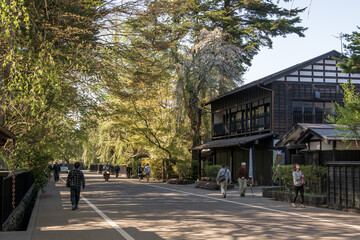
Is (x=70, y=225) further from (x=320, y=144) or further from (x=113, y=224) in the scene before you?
(x=320, y=144)

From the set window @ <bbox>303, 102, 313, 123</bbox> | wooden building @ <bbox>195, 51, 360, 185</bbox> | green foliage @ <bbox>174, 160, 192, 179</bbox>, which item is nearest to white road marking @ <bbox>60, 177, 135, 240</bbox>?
wooden building @ <bbox>195, 51, 360, 185</bbox>

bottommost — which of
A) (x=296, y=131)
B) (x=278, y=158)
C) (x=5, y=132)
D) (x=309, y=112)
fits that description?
(x=278, y=158)

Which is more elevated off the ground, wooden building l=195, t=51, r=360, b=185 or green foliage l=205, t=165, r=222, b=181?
wooden building l=195, t=51, r=360, b=185

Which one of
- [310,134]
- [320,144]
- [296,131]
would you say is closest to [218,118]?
[296,131]

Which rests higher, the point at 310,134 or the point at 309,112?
the point at 309,112

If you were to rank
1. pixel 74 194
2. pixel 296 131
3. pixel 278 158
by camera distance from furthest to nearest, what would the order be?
pixel 278 158
pixel 296 131
pixel 74 194

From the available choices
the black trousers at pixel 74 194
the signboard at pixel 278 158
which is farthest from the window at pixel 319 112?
the black trousers at pixel 74 194

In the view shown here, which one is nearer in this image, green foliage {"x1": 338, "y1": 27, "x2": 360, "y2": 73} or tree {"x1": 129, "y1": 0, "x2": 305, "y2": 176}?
Answer: green foliage {"x1": 338, "y1": 27, "x2": 360, "y2": 73}

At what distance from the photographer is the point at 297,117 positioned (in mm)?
32781

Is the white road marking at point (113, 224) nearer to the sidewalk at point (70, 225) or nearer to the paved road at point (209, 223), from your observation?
the paved road at point (209, 223)

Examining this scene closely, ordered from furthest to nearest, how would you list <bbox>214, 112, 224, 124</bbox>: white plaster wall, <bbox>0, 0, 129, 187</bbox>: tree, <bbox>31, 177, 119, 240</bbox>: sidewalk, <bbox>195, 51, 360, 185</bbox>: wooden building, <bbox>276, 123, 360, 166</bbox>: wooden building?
<bbox>214, 112, 224, 124</bbox>: white plaster wall → <bbox>195, 51, 360, 185</bbox>: wooden building → <bbox>276, 123, 360, 166</bbox>: wooden building → <bbox>0, 0, 129, 187</bbox>: tree → <bbox>31, 177, 119, 240</bbox>: sidewalk

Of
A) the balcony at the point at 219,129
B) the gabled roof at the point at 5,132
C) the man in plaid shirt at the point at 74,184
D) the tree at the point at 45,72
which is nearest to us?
the gabled roof at the point at 5,132

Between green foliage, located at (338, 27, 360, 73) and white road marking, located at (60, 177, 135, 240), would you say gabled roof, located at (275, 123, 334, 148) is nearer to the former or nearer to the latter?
green foliage, located at (338, 27, 360, 73)

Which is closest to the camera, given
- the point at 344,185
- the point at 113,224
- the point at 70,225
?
the point at 70,225
